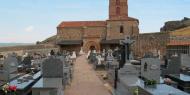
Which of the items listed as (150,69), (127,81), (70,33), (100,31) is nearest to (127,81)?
(127,81)

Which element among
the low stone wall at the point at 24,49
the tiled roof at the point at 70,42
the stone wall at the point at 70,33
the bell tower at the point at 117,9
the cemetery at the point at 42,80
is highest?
the bell tower at the point at 117,9

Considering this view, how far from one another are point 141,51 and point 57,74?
106 feet

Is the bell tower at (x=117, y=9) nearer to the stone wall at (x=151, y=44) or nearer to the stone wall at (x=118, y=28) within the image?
the stone wall at (x=118, y=28)

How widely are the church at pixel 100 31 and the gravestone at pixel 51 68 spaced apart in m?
46.2

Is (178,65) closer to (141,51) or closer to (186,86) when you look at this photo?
(186,86)

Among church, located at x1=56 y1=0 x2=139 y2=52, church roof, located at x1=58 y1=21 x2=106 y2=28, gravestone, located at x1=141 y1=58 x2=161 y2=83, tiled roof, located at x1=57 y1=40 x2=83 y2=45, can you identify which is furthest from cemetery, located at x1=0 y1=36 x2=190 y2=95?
church roof, located at x1=58 y1=21 x2=106 y2=28

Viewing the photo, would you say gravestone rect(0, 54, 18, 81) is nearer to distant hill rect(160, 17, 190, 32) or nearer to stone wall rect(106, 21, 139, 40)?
stone wall rect(106, 21, 139, 40)

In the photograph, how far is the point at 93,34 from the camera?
63938mm

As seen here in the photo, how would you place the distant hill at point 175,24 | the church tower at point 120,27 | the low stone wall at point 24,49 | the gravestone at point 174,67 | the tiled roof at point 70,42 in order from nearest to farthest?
the gravestone at point 174,67
the low stone wall at point 24,49
the church tower at point 120,27
the tiled roof at point 70,42
the distant hill at point 175,24

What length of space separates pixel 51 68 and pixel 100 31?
1991 inches

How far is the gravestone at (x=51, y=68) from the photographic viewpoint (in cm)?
1348

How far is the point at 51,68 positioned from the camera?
13.6 m

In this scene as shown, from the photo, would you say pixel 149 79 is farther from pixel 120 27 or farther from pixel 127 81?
pixel 120 27

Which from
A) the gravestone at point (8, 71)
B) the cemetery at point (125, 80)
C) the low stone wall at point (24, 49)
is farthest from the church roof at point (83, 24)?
the gravestone at point (8, 71)
